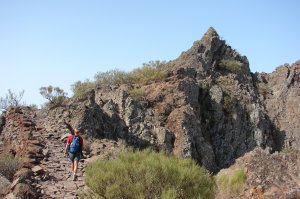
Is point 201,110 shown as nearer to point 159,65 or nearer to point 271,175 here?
point 159,65

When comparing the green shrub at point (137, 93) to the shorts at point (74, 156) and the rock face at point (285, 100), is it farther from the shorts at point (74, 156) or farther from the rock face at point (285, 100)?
the rock face at point (285, 100)

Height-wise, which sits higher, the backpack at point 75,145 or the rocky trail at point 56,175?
the backpack at point 75,145

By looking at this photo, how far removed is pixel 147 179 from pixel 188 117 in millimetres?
12890

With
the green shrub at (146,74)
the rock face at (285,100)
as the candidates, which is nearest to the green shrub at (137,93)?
the green shrub at (146,74)

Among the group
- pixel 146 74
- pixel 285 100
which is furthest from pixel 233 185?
pixel 285 100

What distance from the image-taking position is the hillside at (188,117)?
58.3 feet

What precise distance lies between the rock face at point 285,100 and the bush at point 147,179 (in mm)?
20133

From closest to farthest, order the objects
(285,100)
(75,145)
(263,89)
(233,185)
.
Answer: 1. (233,185)
2. (75,145)
3. (285,100)
4. (263,89)

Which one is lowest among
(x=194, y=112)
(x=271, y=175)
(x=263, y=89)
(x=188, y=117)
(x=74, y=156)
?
(x=271, y=175)

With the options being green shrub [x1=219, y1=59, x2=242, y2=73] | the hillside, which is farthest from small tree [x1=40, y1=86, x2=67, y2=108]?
green shrub [x1=219, y1=59, x2=242, y2=73]

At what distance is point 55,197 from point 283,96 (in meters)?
25.0

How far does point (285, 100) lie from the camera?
3212 centimetres

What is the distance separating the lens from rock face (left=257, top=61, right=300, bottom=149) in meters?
30.1

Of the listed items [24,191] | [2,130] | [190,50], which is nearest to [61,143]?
[2,130]
